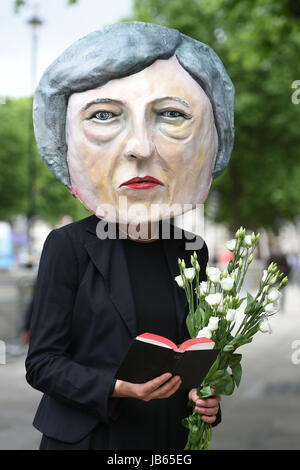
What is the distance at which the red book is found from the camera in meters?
2.16

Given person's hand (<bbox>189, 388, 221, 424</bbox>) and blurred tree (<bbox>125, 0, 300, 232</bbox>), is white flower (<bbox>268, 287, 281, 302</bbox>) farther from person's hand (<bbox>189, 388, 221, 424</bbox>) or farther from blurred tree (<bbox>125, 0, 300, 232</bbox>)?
blurred tree (<bbox>125, 0, 300, 232</bbox>)

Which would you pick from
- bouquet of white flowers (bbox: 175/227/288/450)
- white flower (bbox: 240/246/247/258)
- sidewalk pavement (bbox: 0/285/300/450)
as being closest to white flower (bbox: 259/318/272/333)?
bouquet of white flowers (bbox: 175/227/288/450)

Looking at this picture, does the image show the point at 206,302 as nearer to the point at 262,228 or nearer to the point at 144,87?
the point at 144,87

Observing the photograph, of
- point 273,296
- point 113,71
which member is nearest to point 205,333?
point 273,296

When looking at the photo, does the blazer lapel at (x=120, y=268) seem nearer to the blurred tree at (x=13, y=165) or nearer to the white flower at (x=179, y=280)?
the white flower at (x=179, y=280)

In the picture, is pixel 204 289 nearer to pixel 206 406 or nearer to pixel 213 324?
pixel 213 324

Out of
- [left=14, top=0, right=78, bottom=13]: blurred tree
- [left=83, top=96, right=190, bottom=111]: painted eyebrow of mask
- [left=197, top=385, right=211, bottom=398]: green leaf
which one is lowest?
[left=197, top=385, right=211, bottom=398]: green leaf

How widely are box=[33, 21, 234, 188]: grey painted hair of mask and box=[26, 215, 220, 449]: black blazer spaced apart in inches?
13.1

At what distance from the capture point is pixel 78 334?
96.6 inches

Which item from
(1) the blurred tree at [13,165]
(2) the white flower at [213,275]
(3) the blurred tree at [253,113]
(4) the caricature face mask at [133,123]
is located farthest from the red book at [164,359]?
(1) the blurred tree at [13,165]

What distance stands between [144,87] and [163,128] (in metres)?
0.15

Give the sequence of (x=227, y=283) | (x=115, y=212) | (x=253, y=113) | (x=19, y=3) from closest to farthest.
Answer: (x=227, y=283), (x=115, y=212), (x=19, y=3), (x=253, y=113)

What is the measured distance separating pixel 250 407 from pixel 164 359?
5797 mm

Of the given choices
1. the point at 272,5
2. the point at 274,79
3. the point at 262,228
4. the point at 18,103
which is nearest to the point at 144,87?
the point at 272,5
